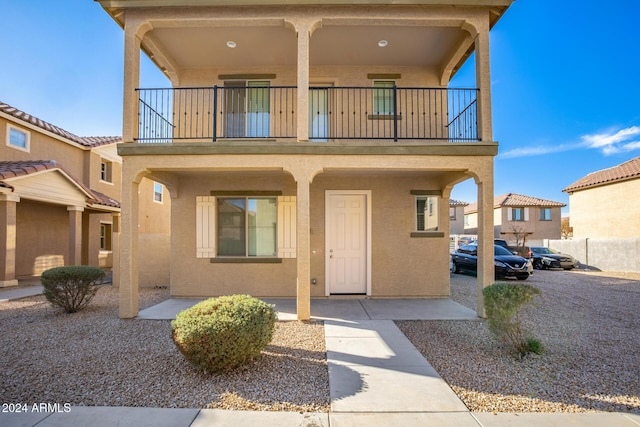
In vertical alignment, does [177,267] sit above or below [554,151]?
below

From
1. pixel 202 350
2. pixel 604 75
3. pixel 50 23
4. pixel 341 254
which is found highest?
pixel 604 75

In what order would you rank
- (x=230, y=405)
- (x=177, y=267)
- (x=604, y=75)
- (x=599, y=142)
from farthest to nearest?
1. (x=599, y=142)
2. (x=604, y=75)
3. (x=177, y=267)
4. (x=230, y=405)

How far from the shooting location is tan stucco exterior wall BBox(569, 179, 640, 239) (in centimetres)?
1748

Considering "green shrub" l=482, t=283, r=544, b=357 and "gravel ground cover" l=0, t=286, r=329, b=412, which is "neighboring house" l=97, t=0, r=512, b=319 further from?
"green shrub" l=482, t=283, r=544, b=357

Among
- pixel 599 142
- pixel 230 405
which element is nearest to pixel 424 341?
pixel 230 405

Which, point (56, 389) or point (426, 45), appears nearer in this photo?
point (56, 389)

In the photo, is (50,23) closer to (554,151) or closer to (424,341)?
(424,341)

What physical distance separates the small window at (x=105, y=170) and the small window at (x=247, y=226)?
11.3 m

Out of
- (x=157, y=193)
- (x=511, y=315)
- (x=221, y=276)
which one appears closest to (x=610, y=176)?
(x=511, y=315)

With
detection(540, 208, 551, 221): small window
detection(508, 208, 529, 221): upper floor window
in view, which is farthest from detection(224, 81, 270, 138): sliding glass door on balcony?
detection(540, 208, 551, 221): small window

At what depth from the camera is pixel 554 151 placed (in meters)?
34.4

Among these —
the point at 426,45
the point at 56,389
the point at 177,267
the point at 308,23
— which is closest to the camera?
the point at 56,389

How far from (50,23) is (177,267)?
8514mm

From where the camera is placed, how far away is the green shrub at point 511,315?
14.4 ft
